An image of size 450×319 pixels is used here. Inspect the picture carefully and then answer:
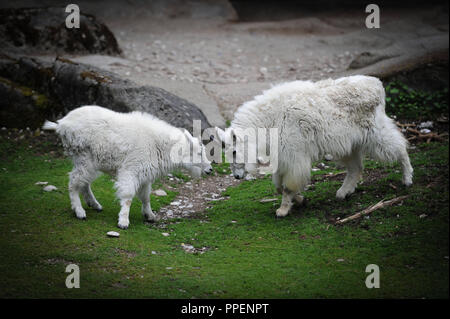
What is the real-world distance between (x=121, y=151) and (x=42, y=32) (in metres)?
10.3

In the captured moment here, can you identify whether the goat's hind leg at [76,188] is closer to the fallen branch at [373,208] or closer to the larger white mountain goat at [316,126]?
the larger white mountain goat at [316,126]

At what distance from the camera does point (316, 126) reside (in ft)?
26.9

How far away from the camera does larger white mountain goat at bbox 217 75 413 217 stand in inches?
325

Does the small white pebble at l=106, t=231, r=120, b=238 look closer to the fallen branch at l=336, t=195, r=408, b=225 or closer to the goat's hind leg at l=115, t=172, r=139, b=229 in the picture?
the goat's hind leg at l=115, t=172, r=139, b=229

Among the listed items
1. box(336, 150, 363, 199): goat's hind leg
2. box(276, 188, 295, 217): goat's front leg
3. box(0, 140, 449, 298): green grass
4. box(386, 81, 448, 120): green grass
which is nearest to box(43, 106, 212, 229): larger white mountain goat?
box(0, 140, 449, 298): green grass

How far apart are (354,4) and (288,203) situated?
68.7 feet

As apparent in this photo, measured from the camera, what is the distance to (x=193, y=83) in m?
16.2

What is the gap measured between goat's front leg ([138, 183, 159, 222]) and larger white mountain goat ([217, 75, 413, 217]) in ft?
5.28

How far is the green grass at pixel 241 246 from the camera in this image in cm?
602

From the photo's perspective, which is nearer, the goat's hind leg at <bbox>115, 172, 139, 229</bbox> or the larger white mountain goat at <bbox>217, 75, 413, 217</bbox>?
the goat's hind leg at <bbox>115, 172, 139, 229</bbox>


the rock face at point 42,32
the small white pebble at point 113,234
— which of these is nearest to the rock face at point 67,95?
the rock face at point 42,32

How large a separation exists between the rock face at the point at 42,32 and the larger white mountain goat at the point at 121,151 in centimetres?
920

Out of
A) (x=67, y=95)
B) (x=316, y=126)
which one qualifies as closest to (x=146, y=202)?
(x=316, y=126)

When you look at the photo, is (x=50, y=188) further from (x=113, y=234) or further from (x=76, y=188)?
(x=113, y=234)
